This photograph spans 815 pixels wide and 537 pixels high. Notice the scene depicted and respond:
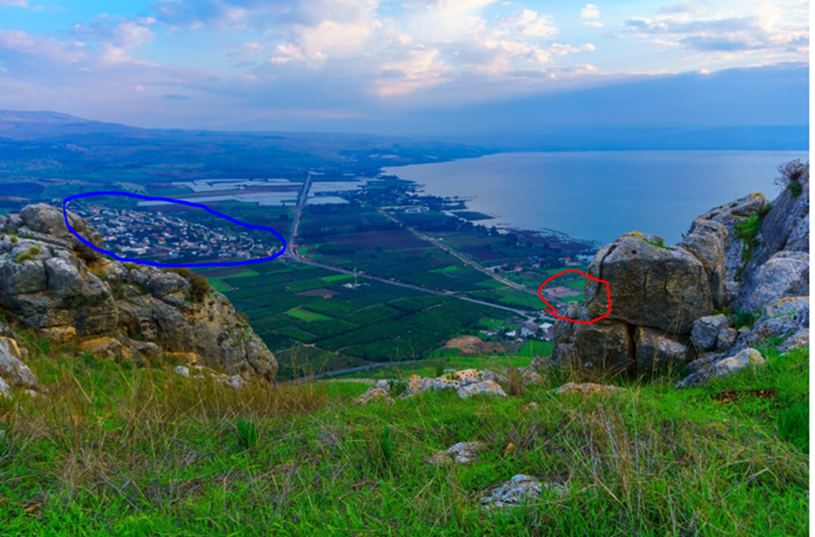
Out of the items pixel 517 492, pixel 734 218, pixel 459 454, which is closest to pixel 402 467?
pixel 459 454

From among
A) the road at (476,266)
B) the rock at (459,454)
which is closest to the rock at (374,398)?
the rock at (459,454)

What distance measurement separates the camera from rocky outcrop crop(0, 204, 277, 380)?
1076 centimetres

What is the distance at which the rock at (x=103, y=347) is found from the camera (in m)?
10.9

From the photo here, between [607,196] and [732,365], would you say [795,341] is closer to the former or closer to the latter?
[732,365]

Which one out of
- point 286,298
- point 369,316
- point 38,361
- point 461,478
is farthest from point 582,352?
point 286,298

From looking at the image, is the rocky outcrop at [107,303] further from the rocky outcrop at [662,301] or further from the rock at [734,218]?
the rock at [734,218]

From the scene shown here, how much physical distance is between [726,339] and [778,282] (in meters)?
2.64

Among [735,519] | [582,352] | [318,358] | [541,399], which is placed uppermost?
[735,519]

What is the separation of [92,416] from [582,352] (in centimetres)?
853

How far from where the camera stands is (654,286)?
9242 mm

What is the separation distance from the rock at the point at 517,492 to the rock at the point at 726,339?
20.3 ft

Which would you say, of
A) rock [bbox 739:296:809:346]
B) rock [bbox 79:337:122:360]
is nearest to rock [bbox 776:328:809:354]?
rock [bbox 739:296:809:346]

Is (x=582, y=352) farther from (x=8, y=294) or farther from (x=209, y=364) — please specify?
(x=8, y=294)

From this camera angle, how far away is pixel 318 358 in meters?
39.0
